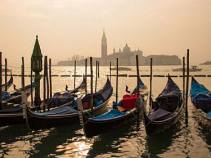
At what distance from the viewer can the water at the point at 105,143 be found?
1403 centimetres

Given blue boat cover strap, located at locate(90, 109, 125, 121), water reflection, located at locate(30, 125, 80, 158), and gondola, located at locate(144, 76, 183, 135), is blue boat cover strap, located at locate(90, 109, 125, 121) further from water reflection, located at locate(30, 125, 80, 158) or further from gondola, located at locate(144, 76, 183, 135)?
water reflection, located at locate(30, 125, 80, 158)

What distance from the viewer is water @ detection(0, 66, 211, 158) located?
14.0 meters

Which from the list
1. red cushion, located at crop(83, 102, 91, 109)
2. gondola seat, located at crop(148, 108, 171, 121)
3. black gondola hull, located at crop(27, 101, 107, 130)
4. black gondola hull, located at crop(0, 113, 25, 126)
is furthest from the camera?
red cushion, located at crop(83, 102, 91, 109)

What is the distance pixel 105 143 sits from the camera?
1547 cm

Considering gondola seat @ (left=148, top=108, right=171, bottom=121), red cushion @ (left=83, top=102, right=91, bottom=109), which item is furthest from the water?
red cushion @ (left=83, top=102, right=91, bottom=109)

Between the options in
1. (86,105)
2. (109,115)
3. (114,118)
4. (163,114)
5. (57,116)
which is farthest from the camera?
(86,105)

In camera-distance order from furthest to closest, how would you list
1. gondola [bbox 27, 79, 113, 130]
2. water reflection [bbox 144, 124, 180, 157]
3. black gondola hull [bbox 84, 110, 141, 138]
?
gondola [bbox 27, 79, 113, 130] → black gondola hull [bbox 84, 110, 141, 138] → water reflection [bbox 144, 124, 180, 157]

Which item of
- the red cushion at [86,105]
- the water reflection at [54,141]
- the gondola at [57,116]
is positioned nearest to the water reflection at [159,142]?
the gondola at [57,116]

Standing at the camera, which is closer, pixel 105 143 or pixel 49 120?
pixel 105 143

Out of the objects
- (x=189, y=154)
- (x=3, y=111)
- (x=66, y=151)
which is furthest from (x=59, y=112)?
(x=189, y=154)

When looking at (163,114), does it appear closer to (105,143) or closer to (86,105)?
(105,143)

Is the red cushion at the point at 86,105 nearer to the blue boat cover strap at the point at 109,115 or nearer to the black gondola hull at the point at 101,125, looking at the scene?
the black gondola hull at the point at 101,125

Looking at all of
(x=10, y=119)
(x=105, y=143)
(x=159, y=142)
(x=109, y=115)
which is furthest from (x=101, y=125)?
(x=10, y=119)

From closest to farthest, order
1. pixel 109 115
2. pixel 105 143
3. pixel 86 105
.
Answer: pixel 105 143 → pixel 109 115 → pixel 86 105
